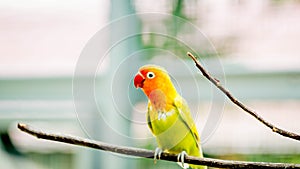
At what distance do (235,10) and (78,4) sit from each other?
0.27m

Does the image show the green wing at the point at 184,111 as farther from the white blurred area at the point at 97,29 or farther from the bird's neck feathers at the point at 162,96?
the white blurred area at the point at 97,29

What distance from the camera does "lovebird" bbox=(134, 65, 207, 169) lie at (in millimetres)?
302

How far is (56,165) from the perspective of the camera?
85 cm

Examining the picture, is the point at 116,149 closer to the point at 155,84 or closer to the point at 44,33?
the point at 155,84

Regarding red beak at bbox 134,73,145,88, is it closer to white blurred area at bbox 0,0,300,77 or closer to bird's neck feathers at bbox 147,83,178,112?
bird's neck feathers at bbox 147,83,178,112

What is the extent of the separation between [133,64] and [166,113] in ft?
0.79

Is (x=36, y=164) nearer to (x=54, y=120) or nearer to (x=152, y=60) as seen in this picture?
(x=54, y=120)

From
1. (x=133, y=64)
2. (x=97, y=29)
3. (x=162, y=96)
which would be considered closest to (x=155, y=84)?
(x=162, y=96)

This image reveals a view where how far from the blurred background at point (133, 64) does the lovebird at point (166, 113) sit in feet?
0.63

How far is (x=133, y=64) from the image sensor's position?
562 mm

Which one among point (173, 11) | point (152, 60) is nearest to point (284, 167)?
point (152, 60)

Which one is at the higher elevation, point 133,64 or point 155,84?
point 133,64

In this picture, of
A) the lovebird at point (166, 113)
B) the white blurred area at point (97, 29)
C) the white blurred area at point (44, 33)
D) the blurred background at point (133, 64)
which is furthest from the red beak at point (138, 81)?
the white blurred area at point (44, 33)

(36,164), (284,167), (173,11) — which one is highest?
(173,11)
